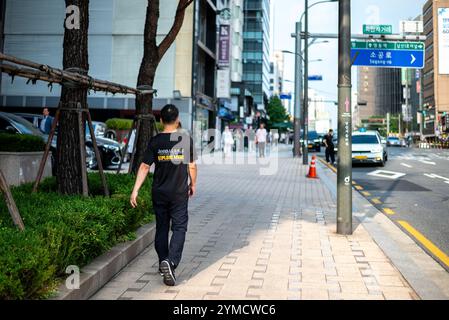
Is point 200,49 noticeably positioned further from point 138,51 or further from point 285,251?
point 285,251

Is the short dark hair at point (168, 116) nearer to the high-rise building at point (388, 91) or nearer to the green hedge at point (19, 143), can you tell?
the green hedge at point (19, 143)

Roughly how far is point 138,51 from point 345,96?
2794cm

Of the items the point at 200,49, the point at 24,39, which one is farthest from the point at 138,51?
the point at 24,39

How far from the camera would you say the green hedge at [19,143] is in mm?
9859

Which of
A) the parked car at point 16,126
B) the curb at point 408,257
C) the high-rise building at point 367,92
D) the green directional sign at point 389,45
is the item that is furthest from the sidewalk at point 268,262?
the high-rise building at point 367,92

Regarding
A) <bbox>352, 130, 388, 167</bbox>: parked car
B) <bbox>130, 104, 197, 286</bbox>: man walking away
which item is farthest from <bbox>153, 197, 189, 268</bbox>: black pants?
<bbox>352, 130, 388, 167</bbox>: parked car

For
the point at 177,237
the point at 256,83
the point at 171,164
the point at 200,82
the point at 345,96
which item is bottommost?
the point at 177,237

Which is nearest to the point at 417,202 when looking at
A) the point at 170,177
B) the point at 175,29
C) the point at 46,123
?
the point at 175,29

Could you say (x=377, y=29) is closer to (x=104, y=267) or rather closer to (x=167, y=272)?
(x=167, y=272)

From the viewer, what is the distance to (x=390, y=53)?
16266 mm

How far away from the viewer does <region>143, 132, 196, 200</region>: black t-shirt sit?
4.58 meters

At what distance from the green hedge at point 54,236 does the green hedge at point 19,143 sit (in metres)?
3.80

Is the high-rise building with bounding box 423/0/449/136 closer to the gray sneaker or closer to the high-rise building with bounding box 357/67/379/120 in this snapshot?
the high-rise building with bounding box 357/67/379/120
